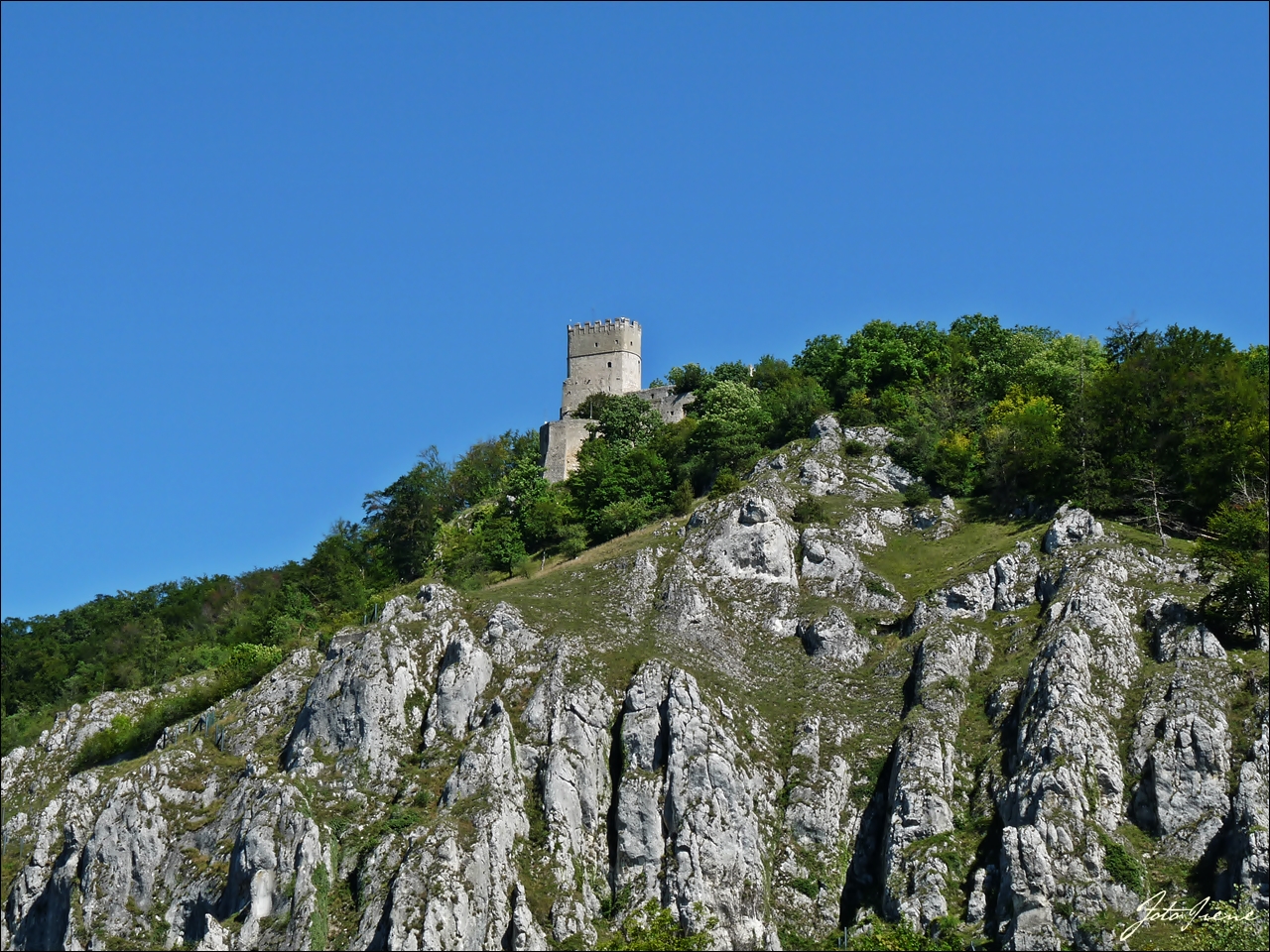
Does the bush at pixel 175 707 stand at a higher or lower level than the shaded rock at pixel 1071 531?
lower

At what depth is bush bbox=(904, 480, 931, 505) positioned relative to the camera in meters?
94.4

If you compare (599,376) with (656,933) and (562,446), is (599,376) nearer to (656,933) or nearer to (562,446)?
(562,446)

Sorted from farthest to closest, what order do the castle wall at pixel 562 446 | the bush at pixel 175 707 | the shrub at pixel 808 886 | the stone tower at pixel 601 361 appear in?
the stone tower at pixel 601 361 → the castle wall at pixel 562 446 → the bush at pixel 175 707 → the shrub at pixel 808 886

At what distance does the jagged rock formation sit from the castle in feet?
131

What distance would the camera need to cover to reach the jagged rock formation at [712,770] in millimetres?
68062

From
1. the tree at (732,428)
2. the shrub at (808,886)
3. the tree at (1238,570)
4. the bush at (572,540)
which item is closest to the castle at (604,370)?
the tree at (732,428)

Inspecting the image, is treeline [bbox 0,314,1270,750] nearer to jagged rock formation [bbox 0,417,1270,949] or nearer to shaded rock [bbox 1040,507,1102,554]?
shaded rock [bbox 1040,507,1102,554]

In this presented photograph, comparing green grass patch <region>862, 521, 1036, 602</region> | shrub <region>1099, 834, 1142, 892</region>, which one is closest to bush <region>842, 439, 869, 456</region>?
green grass patch <region>862, 521, 1036, 602</region>

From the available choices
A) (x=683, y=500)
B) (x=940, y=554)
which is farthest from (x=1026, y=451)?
(x=683, y=500)

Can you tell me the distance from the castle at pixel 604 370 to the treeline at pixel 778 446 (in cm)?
208

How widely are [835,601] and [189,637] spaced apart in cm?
5183

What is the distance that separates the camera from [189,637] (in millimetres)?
118312

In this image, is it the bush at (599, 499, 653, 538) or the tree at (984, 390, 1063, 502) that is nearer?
the tree at (984, 390, 1063, 502)

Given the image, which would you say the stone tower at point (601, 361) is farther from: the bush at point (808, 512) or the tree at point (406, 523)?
the bush at point (808, 512)
